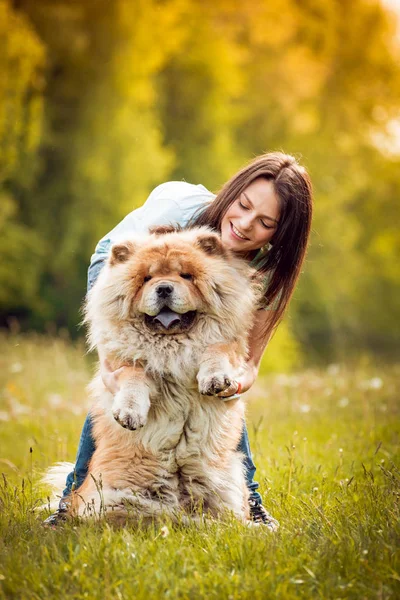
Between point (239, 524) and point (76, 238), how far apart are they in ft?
42.5

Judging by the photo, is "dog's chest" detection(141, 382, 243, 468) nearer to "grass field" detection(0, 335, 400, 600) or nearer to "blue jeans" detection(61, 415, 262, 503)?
"grass field" detection(0, 335, 400, 600)

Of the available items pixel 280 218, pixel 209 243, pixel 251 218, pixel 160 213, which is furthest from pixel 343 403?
pixel 209 243

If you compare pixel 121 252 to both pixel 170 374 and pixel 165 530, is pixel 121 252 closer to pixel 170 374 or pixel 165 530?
pixel 170 374

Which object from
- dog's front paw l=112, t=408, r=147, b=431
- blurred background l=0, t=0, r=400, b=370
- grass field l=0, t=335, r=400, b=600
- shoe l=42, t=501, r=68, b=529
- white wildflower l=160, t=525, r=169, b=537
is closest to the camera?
grass field l=0, t=335, r=400, b=600

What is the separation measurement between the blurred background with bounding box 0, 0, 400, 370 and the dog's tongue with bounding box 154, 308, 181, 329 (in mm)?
6593

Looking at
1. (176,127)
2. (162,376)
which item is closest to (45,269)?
(176,127)

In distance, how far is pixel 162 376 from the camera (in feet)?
10.2

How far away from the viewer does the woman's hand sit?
300 cm

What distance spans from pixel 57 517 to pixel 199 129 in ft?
53.3

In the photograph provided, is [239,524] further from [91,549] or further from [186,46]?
[186,46]

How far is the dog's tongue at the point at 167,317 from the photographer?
10.0 ft

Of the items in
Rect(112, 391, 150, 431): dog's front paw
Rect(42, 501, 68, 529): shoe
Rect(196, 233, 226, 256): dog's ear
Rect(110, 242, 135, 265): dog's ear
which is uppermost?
Rect(196, 233, 226, 256): dog's ear

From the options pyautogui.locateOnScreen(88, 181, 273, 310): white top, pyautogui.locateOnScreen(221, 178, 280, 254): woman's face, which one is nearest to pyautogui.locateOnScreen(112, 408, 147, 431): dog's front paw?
pyautogui.locateOnScreen(88, 181, 273, 310): white top

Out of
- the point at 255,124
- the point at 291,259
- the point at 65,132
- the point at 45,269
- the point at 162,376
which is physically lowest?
the point at 45,269
